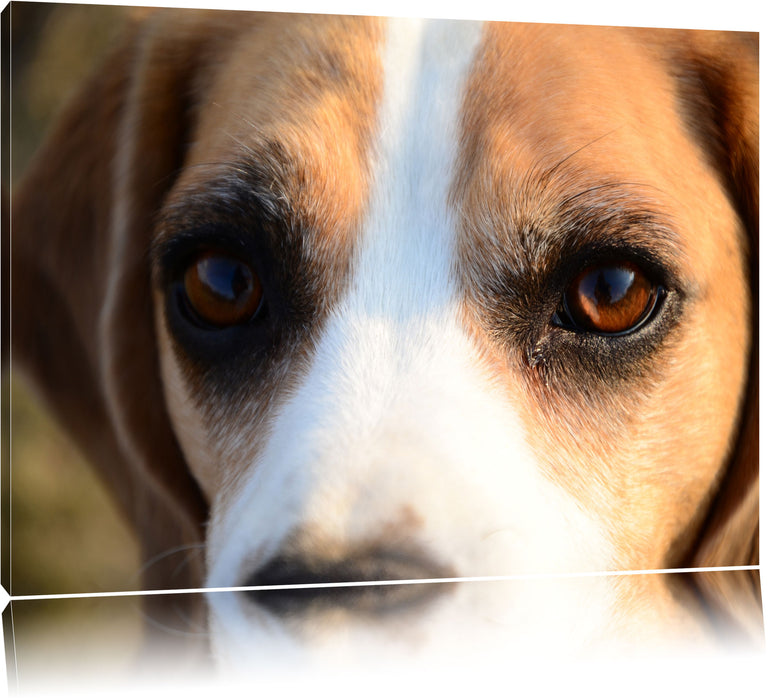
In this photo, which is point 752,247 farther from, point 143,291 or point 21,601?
point 21,601

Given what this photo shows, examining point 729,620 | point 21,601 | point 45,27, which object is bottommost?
point 729,620

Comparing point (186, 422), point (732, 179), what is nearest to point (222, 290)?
point (186, 422)

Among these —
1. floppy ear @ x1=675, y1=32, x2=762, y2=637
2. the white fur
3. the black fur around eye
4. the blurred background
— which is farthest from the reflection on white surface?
the black fur around eye

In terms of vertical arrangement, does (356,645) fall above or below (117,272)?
below

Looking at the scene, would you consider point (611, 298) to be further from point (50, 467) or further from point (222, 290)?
point (50, 467)

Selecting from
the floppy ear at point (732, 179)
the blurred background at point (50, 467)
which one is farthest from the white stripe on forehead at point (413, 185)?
the blurred background at point (50, 467)

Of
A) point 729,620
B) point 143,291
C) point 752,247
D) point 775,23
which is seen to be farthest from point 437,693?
point 775,23

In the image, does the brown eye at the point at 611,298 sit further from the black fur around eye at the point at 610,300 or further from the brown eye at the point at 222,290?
the brown eye at the point at 222,290
